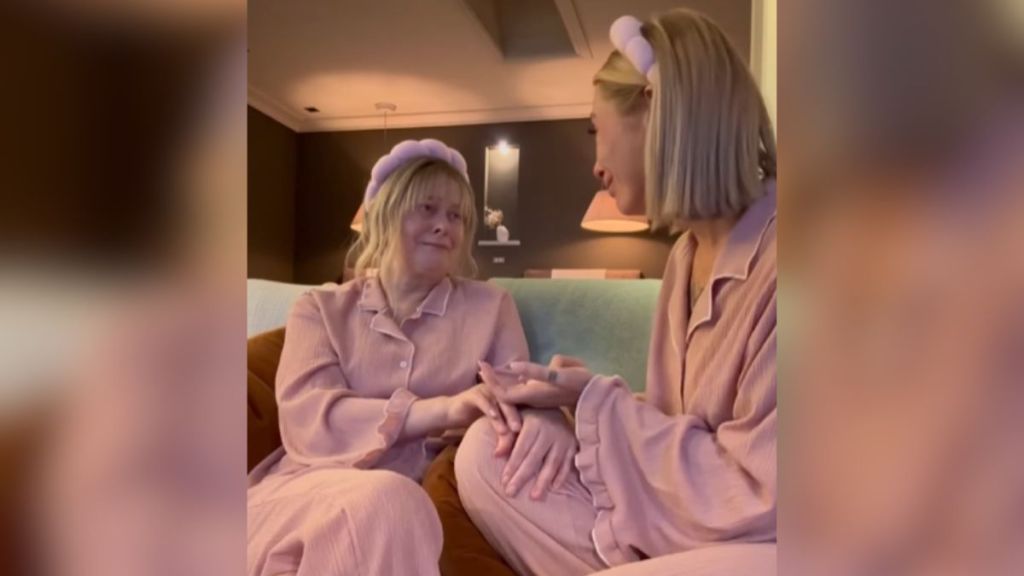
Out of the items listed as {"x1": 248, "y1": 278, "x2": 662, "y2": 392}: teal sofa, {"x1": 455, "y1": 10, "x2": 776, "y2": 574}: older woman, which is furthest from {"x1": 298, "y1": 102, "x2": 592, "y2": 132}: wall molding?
{"x1": 455, "y1": 10, "x2": 776, "y2": 574}: older woman

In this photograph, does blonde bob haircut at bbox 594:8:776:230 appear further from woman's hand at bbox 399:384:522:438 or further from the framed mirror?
the framed mirror

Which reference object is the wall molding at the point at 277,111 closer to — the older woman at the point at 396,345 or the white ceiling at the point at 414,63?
the white ceiling at the point at 414,63

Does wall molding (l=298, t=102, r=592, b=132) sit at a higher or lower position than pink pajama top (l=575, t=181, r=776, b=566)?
higher

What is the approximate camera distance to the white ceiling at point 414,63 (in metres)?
2.38

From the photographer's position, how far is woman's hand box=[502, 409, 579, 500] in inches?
28.6

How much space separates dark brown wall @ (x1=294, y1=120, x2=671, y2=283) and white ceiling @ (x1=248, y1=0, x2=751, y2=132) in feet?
0.26

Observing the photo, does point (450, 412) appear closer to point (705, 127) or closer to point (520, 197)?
point (705, 127)

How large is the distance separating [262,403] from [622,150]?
68 cm

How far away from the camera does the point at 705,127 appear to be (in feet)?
2.33

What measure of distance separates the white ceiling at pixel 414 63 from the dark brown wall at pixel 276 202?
0.11 meters

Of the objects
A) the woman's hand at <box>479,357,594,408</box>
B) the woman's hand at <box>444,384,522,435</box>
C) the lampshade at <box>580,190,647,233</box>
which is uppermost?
the lampshade at <box>580,190,647,233</box>

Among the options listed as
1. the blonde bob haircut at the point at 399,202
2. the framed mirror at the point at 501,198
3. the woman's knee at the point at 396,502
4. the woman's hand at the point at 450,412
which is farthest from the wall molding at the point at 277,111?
the woman's knee at the point at 396,502

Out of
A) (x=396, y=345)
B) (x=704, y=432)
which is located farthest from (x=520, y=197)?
(x=704, y=432)

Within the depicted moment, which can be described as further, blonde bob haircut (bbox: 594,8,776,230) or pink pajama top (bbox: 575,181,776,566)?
blonde bob haircut (bbox: 594,8,776,230)
